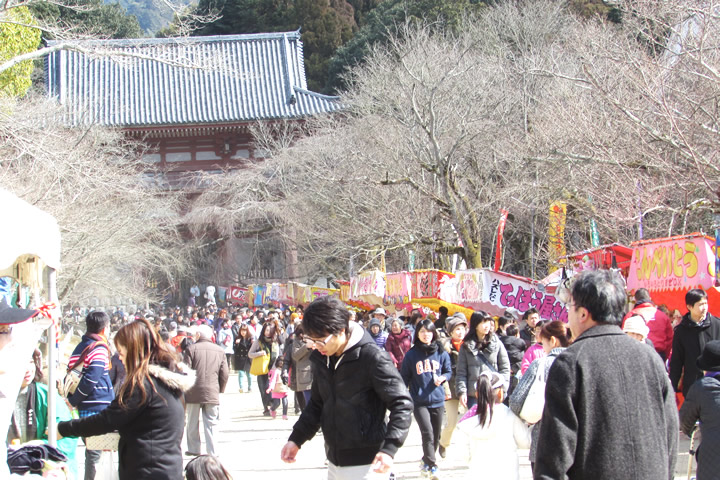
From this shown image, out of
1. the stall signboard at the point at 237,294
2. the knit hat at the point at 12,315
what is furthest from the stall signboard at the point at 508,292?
the stall signboard at the point at 237,294

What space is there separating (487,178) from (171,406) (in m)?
16.1

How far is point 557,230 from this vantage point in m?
14.2

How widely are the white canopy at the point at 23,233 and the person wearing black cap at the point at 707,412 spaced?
3997mm

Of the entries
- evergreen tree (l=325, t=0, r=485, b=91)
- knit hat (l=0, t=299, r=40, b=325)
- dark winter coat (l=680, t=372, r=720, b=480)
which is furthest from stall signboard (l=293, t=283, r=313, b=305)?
knit hat (l=0, t=299, r=40, b=325)

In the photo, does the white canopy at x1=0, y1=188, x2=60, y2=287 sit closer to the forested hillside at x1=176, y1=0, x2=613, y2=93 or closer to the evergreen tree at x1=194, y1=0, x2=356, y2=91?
the forested hillside at x1=176, y1=0, x2=613, y2=93

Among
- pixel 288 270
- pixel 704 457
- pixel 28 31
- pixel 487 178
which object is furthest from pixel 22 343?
pixel 288 270

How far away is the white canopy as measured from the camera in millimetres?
4137

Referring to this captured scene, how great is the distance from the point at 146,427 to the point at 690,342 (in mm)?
5349

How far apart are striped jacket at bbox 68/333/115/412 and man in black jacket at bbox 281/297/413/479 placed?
2.57 meters

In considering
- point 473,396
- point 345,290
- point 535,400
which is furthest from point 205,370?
point 345,290

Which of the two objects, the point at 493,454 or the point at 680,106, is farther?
the point at 680,106

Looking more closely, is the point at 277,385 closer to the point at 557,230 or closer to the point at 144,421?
the point at 557,230

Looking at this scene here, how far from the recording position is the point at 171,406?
13.7 ft

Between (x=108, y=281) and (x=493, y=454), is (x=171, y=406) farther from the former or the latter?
(x=108, y=281)
